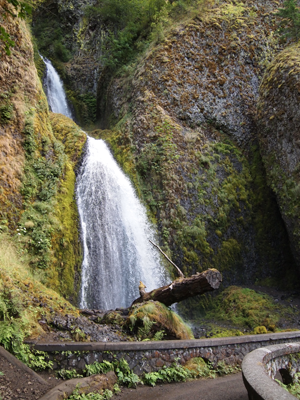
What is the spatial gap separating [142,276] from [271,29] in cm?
1691

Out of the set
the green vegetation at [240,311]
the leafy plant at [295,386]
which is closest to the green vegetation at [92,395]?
the leafy plant at [295,386]

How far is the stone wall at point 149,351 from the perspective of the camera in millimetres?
4555

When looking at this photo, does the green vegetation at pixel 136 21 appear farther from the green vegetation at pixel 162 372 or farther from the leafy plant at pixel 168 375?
the leafy plant at pixel 168 375

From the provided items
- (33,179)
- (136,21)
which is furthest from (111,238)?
(136,21)

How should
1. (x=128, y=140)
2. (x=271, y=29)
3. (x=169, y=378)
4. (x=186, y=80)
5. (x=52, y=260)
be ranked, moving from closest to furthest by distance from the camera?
(x=169, y=378) < (x=52, y=260) < (x=128, y=140) < (x=186, y=80) < (x=271, y=29)

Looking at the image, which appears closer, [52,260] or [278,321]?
[52,260]

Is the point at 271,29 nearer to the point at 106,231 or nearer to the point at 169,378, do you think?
the point at 106,231

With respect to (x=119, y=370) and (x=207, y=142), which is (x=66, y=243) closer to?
(x=119, y=370)

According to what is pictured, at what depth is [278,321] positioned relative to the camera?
10.4m

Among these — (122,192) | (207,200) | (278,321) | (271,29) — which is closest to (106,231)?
(122,192)

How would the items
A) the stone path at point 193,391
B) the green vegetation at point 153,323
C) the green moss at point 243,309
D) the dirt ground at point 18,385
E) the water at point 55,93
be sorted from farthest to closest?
the water at point 55,93 < the green moss at point 243,309 < the green vegetation at point 153,323 < the stone path at point 193,391 < the dirt ground at point 18,385

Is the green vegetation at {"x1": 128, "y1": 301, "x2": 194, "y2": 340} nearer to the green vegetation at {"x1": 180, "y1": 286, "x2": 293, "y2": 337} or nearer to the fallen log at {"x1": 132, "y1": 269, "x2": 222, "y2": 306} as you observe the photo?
the fallen log at {"x1": 132, "y1": 269, "x2": 222, "y2": 306}

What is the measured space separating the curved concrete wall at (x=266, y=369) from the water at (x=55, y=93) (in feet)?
60.5

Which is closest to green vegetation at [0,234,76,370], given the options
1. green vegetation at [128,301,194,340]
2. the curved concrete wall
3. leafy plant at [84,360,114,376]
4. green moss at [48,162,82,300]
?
leafy plant at [84,360,114,376]
